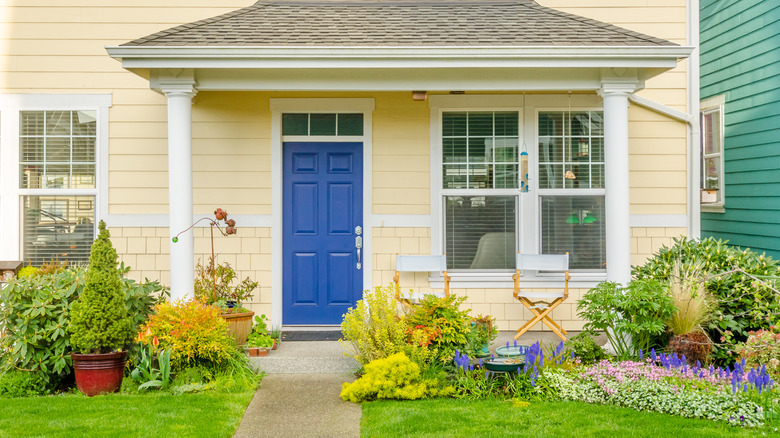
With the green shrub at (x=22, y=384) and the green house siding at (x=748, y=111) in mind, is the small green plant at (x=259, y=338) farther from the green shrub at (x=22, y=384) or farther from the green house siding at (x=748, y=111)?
the green house siding at (x=748, y=111)

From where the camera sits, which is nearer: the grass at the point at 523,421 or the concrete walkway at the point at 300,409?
the grass at the point at 523,421

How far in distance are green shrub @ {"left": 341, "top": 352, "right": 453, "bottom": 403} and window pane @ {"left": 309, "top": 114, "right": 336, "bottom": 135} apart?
3055mm

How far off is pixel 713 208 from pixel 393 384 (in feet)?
21.3

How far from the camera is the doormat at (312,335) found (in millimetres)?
7535

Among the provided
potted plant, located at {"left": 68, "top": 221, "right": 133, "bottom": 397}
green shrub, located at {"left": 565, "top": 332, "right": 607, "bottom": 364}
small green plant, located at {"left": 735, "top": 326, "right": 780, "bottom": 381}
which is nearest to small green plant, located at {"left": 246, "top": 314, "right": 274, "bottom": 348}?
potted plant, located at {"left": 68, "top": 221, "right": 133, "bottom": 397}

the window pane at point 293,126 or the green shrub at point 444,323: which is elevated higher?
the window pane at point 293,126

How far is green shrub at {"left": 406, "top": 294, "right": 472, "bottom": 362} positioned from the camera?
6016mm

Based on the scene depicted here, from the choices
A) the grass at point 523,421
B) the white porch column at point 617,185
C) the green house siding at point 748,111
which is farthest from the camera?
the green house siding at point 748,111

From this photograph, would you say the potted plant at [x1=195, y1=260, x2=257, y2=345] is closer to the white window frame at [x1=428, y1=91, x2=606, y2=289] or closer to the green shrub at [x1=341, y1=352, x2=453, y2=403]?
the green shrub at [x1=341, y1=352, x2=453, y2=403]

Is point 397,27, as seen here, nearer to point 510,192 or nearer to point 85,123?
point 510,192

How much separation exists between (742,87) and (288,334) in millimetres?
6324

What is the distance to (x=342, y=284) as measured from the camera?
26.3ft

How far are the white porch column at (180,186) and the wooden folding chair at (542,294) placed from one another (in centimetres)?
311

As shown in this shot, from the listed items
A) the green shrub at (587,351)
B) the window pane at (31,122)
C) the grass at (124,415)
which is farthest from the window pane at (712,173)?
the window pane at (31,122)
